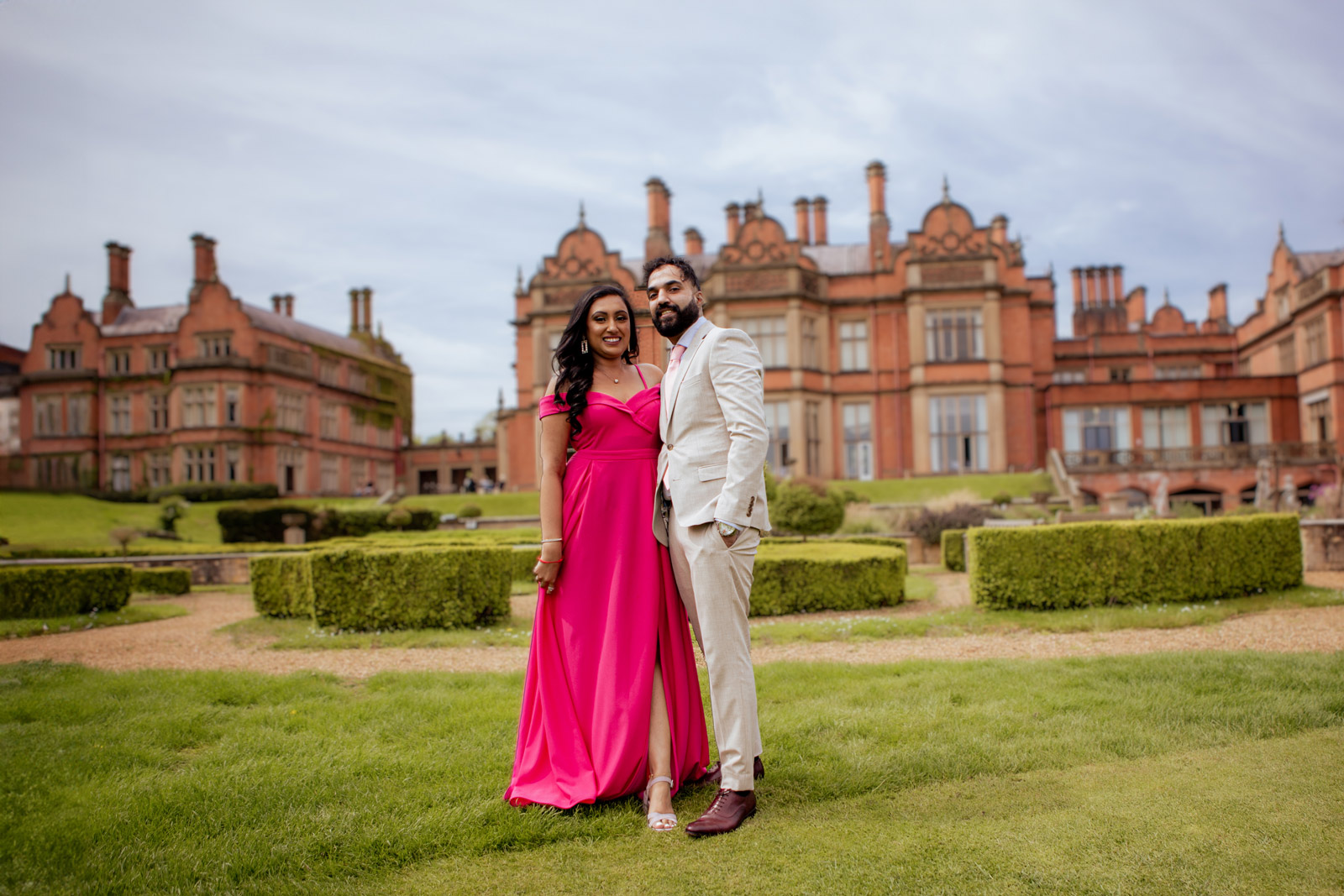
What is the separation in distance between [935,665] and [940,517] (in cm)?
1265

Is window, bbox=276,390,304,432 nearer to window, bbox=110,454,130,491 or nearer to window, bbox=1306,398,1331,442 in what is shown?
window, bbox=110,454,130,491

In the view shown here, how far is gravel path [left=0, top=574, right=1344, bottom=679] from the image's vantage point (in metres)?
6.98

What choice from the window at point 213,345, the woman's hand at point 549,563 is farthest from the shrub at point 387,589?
the window at point 213,345

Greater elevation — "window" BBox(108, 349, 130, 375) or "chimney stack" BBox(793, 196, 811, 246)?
"chimney stack" BBox(793, 196, 811, 246)

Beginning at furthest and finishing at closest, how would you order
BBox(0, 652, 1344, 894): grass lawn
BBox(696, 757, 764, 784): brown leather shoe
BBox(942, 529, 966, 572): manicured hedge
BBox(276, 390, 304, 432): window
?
1. BBox(276, 390, 304, 432): window
2. BBox(942, 529, 966, 572): manicured hedge
3. BBox(696, 757, 764, 784): brown leather shoe
4. BBox(0, 652, 1344, 894): grass lawn

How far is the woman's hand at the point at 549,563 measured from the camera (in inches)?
150

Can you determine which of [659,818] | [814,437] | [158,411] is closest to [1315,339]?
[814,437]

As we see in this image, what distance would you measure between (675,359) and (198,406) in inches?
1516

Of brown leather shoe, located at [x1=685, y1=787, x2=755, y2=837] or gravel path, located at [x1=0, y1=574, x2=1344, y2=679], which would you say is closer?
brown leather shoe, located at [x1=685, y1=787, x2=755, y2=837]

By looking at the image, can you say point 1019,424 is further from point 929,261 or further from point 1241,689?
point 1241,689

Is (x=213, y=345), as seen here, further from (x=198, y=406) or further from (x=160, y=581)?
(x=160, y=581)

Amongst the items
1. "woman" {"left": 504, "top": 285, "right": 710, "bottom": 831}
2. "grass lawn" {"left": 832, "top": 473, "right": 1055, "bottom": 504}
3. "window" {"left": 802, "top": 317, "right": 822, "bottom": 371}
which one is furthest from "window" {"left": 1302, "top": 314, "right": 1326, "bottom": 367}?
"woman" {"left": 504, "top": 285, "right": 710, "bottom": 831}

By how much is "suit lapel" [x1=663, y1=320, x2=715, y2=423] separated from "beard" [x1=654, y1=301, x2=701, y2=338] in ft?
0.38

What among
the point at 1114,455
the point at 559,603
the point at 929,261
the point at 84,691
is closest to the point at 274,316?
the point at 929,261
